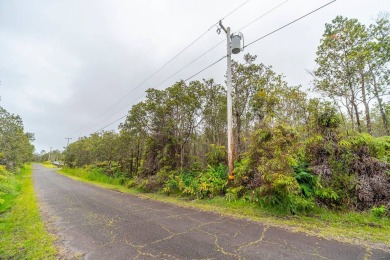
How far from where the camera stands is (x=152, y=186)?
10.5 meters

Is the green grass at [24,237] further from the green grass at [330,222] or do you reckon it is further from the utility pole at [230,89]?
the utility pole at [230,89]

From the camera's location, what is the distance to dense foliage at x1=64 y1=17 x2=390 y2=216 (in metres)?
5.29

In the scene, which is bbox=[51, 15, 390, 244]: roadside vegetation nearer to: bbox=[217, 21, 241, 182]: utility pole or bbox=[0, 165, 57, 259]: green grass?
bbox=[217, 21, 241, 182]: utility pole

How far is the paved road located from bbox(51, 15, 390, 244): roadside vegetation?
2.86ft

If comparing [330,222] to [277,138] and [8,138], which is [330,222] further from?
[8,138]

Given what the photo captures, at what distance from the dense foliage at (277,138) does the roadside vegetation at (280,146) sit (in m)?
0.03

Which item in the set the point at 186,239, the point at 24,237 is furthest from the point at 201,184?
the point at 24,237

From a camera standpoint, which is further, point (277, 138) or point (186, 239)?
point (277, 138)

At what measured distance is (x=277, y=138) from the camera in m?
6.03

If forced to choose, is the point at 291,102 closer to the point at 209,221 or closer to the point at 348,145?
the point at 348,145

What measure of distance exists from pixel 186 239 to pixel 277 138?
4.03 metres

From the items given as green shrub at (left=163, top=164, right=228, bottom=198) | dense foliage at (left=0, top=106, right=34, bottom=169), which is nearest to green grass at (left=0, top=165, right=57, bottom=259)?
green shrub at (left=163, top=164, right=228, bottom=198)

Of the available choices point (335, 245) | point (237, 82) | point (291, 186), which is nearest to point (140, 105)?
point (237, 82)

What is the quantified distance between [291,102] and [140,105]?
976 cm
